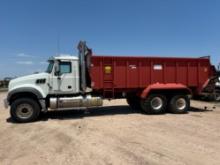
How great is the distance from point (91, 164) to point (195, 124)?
578 centimetres

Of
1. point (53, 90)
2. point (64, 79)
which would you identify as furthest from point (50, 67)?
point (53, 90)

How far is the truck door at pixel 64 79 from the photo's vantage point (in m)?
12.0

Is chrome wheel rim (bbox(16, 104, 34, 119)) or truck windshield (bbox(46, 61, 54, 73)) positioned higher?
truck windshield (bbox(46, 61, 54, 73))

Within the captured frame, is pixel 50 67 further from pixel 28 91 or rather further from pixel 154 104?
pixel 154 104

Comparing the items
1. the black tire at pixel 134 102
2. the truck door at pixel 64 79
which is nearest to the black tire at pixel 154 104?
the black tire at pixel 134 102

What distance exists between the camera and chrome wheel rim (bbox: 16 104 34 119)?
445 inches

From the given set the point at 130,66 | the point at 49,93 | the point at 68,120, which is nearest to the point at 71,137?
the point at 68,120

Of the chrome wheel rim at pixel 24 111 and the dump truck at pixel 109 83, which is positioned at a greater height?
the dump truck at pixel 109 83

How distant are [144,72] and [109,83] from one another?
186cm

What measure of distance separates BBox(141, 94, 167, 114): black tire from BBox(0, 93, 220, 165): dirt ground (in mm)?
1230

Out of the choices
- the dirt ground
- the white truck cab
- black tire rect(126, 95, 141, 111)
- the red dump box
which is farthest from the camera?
black tire rect(126, 95, 141, 111)

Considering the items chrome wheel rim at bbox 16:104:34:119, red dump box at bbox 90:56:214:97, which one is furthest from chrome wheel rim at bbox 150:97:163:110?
chrome wheel rim at bbox 16:104:34:119

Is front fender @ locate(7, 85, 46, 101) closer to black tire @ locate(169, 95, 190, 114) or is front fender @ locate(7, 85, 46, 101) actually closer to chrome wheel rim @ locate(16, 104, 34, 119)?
chrome wheel rim @ locate(16, 104, 34, 119)

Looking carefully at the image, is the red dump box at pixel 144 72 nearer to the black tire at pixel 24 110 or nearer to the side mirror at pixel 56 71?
the side mirror at pixel 56 71
